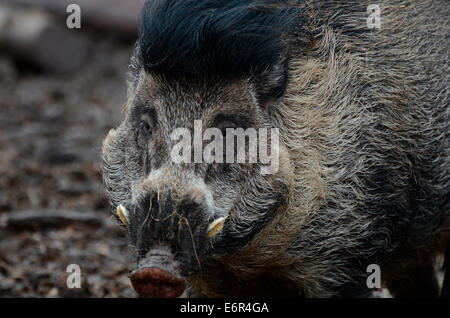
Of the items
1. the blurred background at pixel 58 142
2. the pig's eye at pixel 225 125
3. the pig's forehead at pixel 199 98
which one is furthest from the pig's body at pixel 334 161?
the blurred background at pixel 58 142

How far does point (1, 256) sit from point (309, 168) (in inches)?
122

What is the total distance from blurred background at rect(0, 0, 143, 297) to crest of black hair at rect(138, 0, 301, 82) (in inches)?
49.0

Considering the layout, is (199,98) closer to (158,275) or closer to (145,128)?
(145,128)

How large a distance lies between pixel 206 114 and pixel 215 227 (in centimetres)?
64

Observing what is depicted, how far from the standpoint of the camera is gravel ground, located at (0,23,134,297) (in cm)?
620

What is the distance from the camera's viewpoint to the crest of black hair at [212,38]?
4.17 metres

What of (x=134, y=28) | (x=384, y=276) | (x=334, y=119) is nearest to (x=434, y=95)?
(x=334, y=119)

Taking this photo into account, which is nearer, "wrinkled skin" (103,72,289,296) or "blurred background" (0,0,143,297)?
"wrinkled skin" (103,72,289,296)

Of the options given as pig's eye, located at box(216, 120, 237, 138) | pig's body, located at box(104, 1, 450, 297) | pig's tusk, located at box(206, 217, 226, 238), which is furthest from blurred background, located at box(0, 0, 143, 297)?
pig's eye, located at box(216, 120, 237, 138)

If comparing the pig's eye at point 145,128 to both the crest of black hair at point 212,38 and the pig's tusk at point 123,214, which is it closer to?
the crest of black hair at point 212,38

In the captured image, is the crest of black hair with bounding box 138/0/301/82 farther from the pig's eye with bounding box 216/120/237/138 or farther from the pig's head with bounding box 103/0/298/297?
the pig's eye with bounding box 216/120/237/138

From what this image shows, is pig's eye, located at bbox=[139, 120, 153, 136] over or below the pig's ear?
below
